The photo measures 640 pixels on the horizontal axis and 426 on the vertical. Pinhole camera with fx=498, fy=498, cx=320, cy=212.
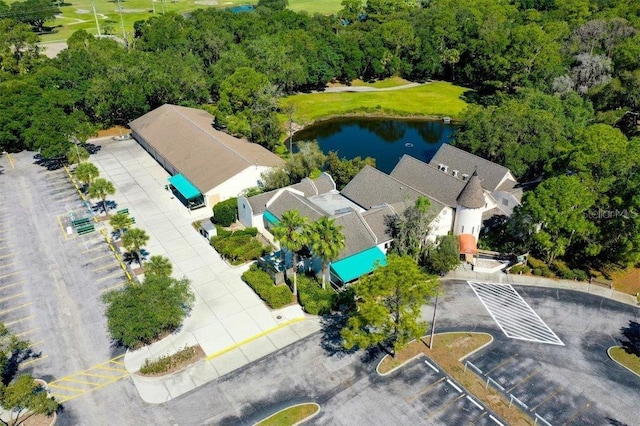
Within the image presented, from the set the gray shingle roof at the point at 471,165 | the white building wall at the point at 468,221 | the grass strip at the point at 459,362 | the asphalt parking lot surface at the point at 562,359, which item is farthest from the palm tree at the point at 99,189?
the gray shingle roof at the point at 471,165

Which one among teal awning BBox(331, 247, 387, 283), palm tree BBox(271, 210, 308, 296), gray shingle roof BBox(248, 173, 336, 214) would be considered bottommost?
teal awning BBox(331, 247, 387, 283)

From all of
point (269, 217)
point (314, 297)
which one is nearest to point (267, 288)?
point (314, 297)

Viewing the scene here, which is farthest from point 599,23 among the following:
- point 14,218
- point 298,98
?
point 14,218

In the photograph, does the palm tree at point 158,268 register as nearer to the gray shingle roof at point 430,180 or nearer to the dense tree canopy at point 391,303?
the dense tree canopy at point 391,303

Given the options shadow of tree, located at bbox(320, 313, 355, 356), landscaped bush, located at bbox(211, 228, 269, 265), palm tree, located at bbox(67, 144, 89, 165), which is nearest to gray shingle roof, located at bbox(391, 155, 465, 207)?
shadow of tree, located at bbox(320, 313, 355, 356)

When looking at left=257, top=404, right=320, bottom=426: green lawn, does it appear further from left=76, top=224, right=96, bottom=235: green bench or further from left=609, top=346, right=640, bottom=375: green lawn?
left=76, top=224, right=96, bottom=235: green bench

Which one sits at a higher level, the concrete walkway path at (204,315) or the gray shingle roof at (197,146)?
the gray shingle roof at (197,146)
